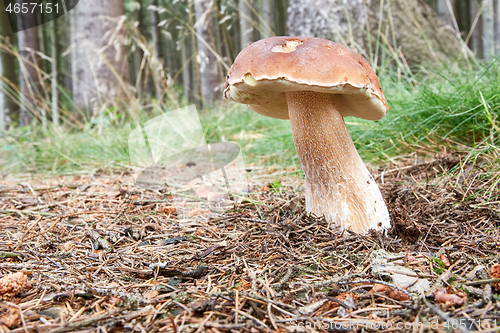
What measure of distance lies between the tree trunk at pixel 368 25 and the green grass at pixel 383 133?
95 cm

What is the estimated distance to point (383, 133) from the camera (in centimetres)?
248

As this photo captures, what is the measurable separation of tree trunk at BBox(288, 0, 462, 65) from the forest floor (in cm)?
254

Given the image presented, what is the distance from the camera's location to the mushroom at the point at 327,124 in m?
1.23

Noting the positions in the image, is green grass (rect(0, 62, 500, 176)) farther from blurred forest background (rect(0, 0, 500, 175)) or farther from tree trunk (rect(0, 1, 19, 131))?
tree trunk (rect(0, 1, 19, 131))

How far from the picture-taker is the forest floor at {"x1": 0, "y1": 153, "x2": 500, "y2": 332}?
0.87 metres

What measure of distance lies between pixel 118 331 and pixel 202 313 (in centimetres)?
22

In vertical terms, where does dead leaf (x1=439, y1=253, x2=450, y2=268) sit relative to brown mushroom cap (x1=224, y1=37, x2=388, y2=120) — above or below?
below

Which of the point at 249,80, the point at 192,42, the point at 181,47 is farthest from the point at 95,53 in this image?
the point at 249,80

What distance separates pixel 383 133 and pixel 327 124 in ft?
4.06

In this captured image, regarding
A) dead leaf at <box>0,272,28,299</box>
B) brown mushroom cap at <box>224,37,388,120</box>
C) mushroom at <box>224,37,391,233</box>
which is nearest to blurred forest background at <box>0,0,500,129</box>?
mushroom at <box>224,37,391,233</box>

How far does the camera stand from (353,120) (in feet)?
9.24

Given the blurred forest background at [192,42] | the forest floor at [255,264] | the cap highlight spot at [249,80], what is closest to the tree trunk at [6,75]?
the blurred forest background at [192,42]

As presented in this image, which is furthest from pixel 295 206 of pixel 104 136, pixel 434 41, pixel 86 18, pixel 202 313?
pixel 86 18

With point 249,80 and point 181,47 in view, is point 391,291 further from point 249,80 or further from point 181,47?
point 181,47
